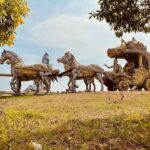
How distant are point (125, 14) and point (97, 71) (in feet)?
44.7

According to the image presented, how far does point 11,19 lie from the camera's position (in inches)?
648

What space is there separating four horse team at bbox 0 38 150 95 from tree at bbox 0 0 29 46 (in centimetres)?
993

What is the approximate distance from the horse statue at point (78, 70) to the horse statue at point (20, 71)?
1382mm

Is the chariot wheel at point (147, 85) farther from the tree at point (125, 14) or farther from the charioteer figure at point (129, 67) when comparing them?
the tree at point (125, 14)

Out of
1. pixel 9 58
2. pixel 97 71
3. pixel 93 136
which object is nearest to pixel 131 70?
pixel 97 71

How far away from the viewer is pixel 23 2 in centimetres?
1655

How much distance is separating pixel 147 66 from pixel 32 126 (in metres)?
18.6

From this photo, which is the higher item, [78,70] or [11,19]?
[11,19]

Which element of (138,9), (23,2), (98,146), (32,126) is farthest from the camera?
(23,2)

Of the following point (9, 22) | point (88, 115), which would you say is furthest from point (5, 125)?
point (9, 22)

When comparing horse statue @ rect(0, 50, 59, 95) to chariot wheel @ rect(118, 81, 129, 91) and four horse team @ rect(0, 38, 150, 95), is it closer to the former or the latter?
four horse team @ rect(0, 38, 150, 95)

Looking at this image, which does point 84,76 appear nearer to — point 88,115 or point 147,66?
point 147,66

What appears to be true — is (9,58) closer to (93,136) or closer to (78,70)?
(78,70)

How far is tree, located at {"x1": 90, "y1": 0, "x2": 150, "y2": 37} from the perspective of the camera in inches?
581
